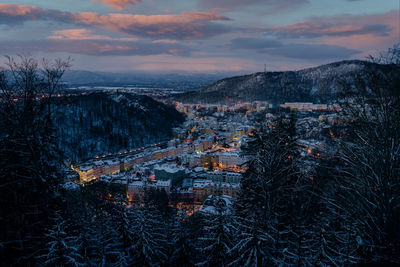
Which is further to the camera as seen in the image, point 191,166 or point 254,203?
point 191,166

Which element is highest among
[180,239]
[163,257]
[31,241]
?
[31,241]

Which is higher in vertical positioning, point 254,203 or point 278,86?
point 278,86

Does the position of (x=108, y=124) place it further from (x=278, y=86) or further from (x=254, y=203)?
(x=278, y=86)

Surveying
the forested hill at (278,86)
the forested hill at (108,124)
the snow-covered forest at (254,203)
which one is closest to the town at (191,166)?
the snow-covered forest at (254,203)

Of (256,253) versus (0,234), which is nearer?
(0,234)

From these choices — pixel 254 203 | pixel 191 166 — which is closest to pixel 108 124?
pixel 191 166

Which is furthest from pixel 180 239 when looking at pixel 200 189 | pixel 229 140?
pixel 229 140

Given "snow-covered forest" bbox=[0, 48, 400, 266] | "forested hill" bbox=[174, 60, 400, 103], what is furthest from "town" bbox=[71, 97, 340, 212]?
"forested hill" bbox=[174, 60, 400, 103]

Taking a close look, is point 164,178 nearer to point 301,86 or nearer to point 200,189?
point 200,189
